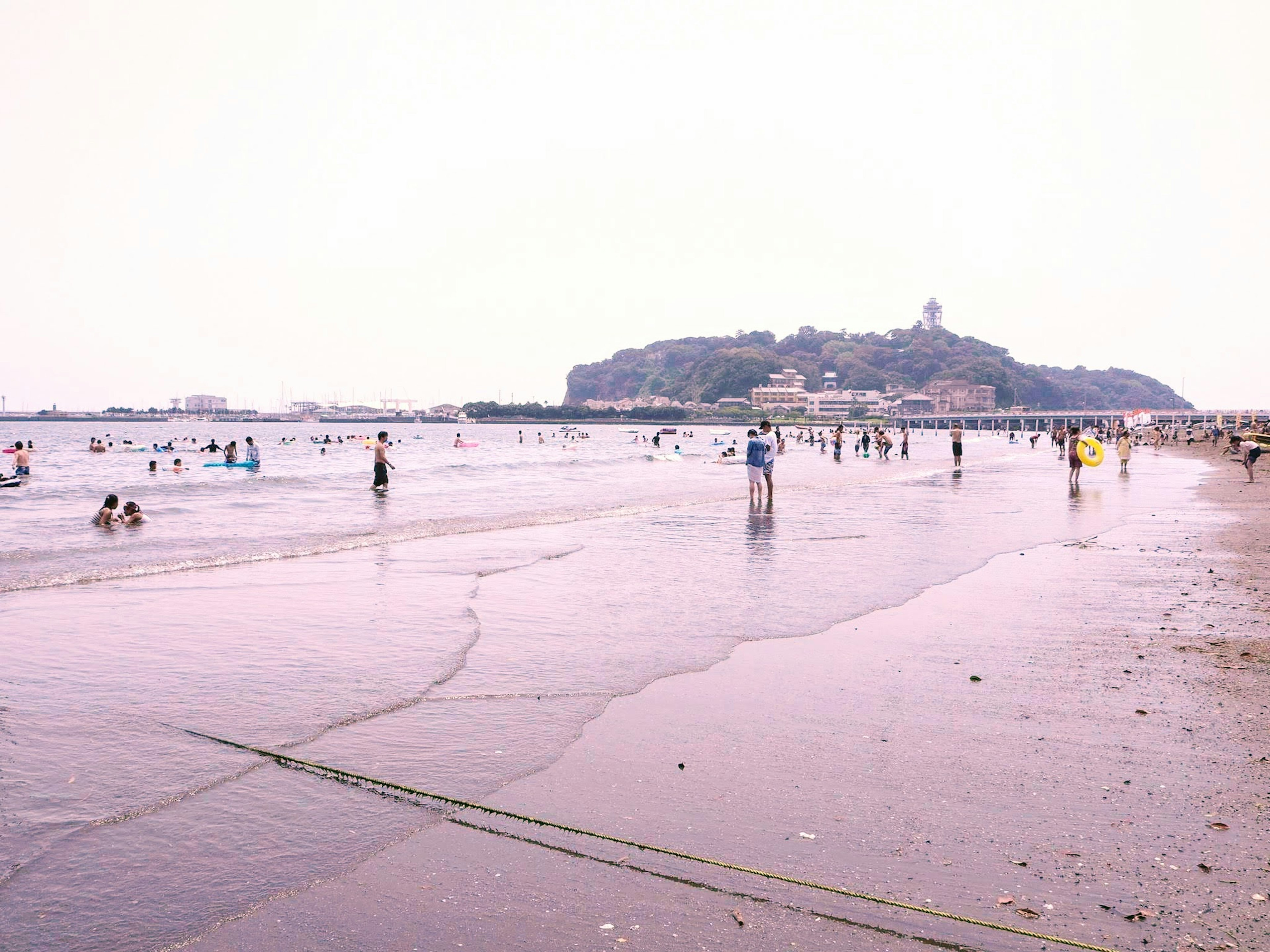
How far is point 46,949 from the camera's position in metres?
3.42

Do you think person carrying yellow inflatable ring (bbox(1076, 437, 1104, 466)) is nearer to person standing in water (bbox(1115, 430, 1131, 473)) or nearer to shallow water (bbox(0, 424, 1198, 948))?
person standing in water (bbox(1115, 430, 1131, 473))

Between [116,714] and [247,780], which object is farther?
[116,714]

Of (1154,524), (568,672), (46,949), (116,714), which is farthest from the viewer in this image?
(1154,524)

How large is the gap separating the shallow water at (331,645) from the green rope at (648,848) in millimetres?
128

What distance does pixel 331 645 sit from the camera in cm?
870

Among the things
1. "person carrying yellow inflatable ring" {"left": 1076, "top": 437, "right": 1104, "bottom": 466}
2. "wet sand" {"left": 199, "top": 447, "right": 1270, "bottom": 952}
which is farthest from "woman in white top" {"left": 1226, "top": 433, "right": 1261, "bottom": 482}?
"wet sand" {"left": 199, "top": 447, "right": 1270, "bottom": 952}

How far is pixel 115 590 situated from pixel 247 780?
8.73 m

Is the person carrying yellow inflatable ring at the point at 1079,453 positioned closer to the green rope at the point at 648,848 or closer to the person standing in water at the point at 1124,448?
the person standing in water at the point at 1124,448

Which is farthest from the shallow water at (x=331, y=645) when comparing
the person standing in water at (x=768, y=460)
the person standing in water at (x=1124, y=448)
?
the person standing in water at (x=1124, y=448)

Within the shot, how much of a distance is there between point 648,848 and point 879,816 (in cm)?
127

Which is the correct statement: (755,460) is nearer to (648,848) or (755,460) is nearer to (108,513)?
(108,513)

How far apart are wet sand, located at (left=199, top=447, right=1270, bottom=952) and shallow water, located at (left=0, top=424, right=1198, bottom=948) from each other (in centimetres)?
49

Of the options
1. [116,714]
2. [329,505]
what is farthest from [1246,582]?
[329,505]

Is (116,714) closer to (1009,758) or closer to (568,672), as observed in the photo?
(568,672)
